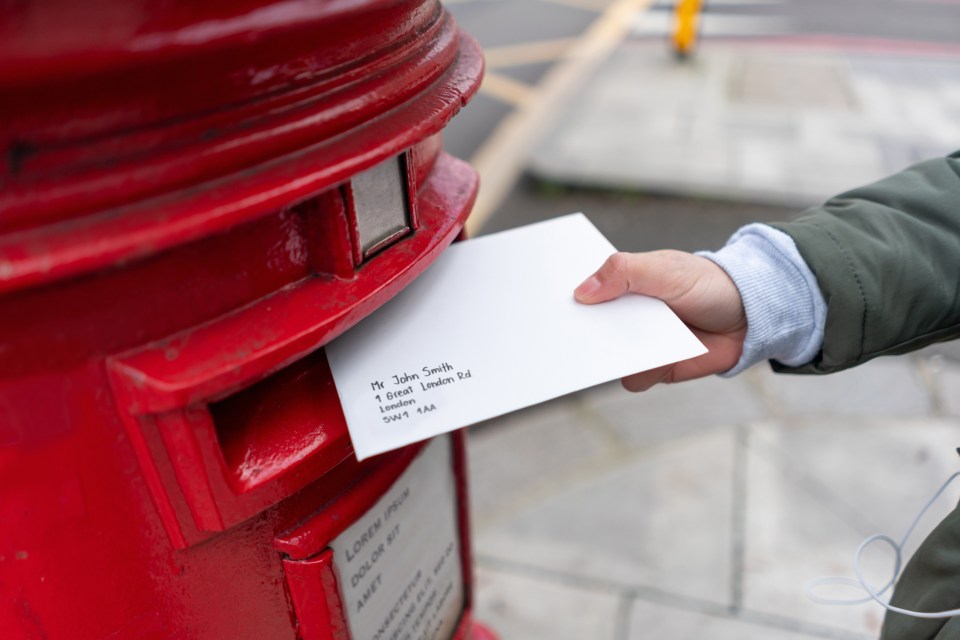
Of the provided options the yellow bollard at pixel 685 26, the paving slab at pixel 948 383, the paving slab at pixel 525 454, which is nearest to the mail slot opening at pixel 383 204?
the paving slab at pixel 525 454

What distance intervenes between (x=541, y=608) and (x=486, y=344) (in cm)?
152

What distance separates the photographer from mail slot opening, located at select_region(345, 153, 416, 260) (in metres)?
0.90

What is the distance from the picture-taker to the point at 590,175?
16.0 feet

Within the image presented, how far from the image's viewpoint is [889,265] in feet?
4.19

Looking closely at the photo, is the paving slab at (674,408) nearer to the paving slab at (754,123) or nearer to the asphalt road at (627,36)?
the asphalt road at (627,36)

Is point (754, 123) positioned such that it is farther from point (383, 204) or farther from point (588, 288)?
point (383, 204)

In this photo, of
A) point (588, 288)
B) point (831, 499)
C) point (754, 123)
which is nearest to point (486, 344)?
point (588, 288)

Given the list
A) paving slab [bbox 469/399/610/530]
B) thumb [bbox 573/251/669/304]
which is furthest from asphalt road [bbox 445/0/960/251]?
thumb [bbox 573/251/669/304]

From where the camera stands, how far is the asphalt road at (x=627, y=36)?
4.46 metres

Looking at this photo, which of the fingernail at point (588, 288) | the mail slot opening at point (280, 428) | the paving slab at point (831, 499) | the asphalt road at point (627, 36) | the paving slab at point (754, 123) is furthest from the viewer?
the paving slab at point (754, 123)

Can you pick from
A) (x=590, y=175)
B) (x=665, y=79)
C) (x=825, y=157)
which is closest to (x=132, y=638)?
(x=590, y=175)

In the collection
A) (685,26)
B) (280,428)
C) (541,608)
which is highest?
(280,428)

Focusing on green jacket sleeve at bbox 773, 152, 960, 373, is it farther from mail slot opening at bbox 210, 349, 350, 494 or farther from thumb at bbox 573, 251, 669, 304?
mail slot opening at bbox 210, 349, 350, 494

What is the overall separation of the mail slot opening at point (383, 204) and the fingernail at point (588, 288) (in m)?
0.31
